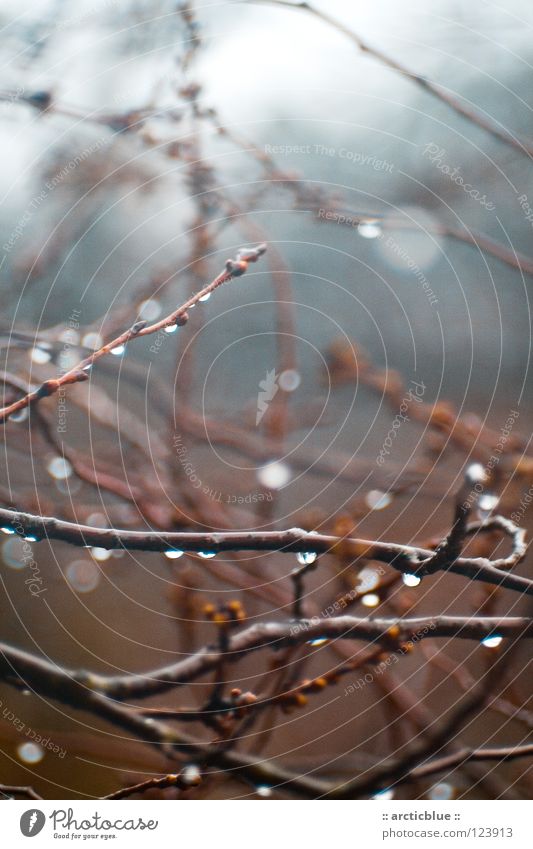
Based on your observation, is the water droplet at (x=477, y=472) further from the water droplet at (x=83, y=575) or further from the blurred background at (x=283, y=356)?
the water droplet at (x=83, y=575)

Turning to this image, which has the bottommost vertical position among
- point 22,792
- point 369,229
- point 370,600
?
point 22,792

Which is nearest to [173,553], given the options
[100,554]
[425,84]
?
[100,554]

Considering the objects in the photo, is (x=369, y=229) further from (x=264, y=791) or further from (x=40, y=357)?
(x=264, y=791)

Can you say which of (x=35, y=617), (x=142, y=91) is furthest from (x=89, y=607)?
(x=142, y=91)

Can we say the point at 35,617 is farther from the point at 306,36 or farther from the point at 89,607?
the point at 306,36

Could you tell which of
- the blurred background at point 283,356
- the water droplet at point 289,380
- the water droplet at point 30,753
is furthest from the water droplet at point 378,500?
the water droplet at point 30,753
